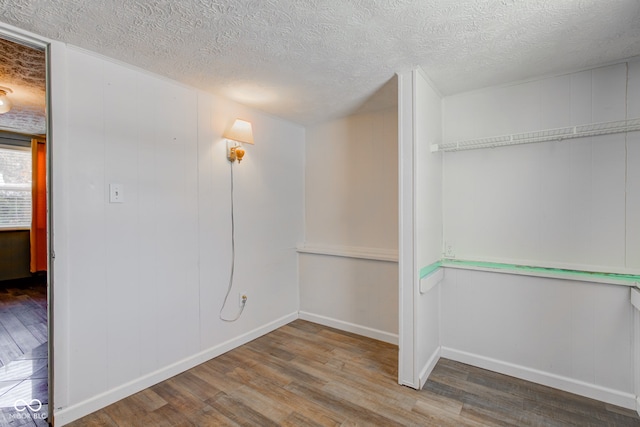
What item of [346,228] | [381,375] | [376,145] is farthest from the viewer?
[346,228]

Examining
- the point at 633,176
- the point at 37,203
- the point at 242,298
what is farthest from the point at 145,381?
the point at 37,203

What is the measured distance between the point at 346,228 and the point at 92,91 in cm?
241

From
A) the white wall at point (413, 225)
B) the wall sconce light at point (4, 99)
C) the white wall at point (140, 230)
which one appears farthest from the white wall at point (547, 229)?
the wall sconce light at point (4, 99)

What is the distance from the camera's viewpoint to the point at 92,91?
6.22 feet

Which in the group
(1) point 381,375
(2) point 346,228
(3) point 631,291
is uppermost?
(2) point 346,228

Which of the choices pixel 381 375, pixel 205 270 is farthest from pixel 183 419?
pixel 381 375

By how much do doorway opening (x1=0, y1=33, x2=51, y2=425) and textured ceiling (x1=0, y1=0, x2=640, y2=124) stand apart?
584 millimetres

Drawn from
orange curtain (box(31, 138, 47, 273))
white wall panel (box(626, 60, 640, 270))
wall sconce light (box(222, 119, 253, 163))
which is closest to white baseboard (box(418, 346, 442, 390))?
white wall panel (box(626, 60, 640, 270))

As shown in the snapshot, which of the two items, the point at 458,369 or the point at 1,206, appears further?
the point at 1,206

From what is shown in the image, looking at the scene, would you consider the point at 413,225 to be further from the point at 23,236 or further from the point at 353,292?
the point at 23,236

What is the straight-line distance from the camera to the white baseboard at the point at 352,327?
2900 mm

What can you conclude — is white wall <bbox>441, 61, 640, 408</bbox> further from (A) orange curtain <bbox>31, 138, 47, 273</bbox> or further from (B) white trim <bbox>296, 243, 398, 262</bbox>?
(A) orange curtain <bbox>31, 138, 47, 273</bbox>

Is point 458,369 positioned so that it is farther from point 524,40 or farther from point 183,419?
point 524,40

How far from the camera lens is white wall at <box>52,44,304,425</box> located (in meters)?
1.80
